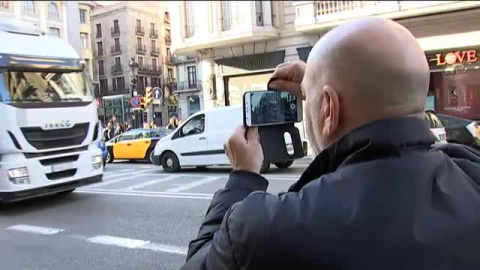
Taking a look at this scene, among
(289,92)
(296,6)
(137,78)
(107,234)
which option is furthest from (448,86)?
(296,6)

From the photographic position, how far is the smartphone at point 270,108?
1.34 m

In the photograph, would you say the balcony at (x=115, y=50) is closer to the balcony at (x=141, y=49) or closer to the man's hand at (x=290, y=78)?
the balcony at (x=141, y=49)

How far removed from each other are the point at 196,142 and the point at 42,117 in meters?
5.18

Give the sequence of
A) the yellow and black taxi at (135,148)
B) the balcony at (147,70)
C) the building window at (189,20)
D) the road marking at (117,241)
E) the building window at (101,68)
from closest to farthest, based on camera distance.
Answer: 1. the road marking at (117,241)
2. the building window at (101,68)
3. the balcony at (147,70)
4. the yellow and black taxi at (135,148)
5. the building window at (189,20)

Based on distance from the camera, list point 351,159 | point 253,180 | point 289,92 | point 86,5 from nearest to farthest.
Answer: point 351,159 → point 253,180 → point 289,92 → point 86,5

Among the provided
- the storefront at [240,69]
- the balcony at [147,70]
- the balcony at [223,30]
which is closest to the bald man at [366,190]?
the balcony at [147,70]

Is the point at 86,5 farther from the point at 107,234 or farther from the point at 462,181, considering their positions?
the point at 462,181

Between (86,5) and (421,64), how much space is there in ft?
24.4

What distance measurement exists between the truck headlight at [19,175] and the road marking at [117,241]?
7.05 ft

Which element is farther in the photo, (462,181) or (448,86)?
(448,86)

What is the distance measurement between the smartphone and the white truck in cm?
661

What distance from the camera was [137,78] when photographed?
20.7 feet

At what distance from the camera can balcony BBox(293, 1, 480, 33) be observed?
11664 millimetres

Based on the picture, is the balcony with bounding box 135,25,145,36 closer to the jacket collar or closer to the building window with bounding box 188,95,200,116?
the jacket collar
